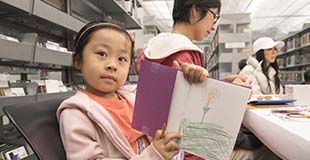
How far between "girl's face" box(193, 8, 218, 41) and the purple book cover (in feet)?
1.51

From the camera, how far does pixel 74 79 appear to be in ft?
7.78

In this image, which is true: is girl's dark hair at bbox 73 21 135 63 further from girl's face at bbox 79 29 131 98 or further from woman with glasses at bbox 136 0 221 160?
woman with glasses at bbox 136 0 221 160

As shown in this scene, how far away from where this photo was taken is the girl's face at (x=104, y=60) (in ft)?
2.20

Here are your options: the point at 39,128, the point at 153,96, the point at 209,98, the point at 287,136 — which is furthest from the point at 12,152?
the point at 287,136

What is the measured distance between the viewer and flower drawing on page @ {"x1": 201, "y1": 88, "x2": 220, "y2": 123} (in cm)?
58

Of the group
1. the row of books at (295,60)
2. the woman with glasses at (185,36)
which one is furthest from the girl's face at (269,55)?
the row of books at (295,60)

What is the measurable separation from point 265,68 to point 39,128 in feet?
8.44

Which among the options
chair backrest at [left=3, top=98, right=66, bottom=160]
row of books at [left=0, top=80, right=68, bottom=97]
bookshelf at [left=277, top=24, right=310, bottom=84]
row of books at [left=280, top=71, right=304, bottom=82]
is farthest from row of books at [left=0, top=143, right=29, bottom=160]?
row of books at [left=280, top=71, right=304, bottom=82]

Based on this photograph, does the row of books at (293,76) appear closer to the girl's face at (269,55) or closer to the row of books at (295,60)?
the row of books at (295,60)

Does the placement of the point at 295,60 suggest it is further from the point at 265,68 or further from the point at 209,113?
the point at 209,113

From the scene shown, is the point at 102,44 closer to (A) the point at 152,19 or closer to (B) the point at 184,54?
(B) the point at 184,54

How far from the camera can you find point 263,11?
27.1ft

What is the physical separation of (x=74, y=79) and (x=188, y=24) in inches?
63.7

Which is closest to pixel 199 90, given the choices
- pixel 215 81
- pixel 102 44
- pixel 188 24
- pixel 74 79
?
pixel 215 81
